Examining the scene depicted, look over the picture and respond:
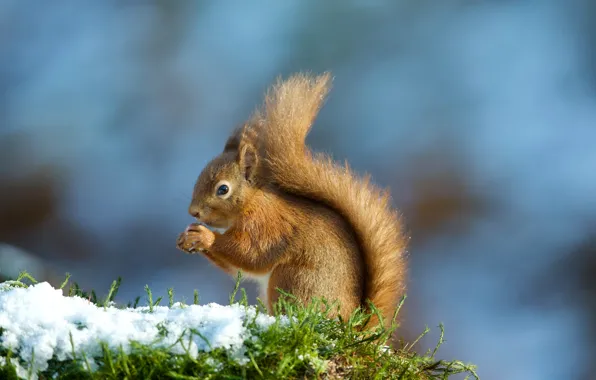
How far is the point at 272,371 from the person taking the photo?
0.94m

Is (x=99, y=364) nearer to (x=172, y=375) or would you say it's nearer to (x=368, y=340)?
(x=172, y=375)

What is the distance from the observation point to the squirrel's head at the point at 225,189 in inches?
55.2

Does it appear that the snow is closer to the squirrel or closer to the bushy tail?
the squirrel

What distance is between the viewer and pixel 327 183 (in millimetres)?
1440

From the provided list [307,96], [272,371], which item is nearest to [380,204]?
[307,96]

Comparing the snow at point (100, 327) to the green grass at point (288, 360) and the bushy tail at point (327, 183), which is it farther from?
the bushy tail at point (327, 183)

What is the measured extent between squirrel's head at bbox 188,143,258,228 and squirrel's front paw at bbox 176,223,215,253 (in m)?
0.05

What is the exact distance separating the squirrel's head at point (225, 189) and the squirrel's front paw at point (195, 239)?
5 cm

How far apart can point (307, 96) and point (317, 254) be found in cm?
35

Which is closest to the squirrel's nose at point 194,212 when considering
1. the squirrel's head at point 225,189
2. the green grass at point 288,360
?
the squirrel's head at point 225,189

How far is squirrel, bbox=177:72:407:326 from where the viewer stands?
1347mm

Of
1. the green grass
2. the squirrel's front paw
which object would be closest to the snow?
the green grass

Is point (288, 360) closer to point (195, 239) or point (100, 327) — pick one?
point (100, 327)

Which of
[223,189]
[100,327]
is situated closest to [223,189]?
[223,189]
